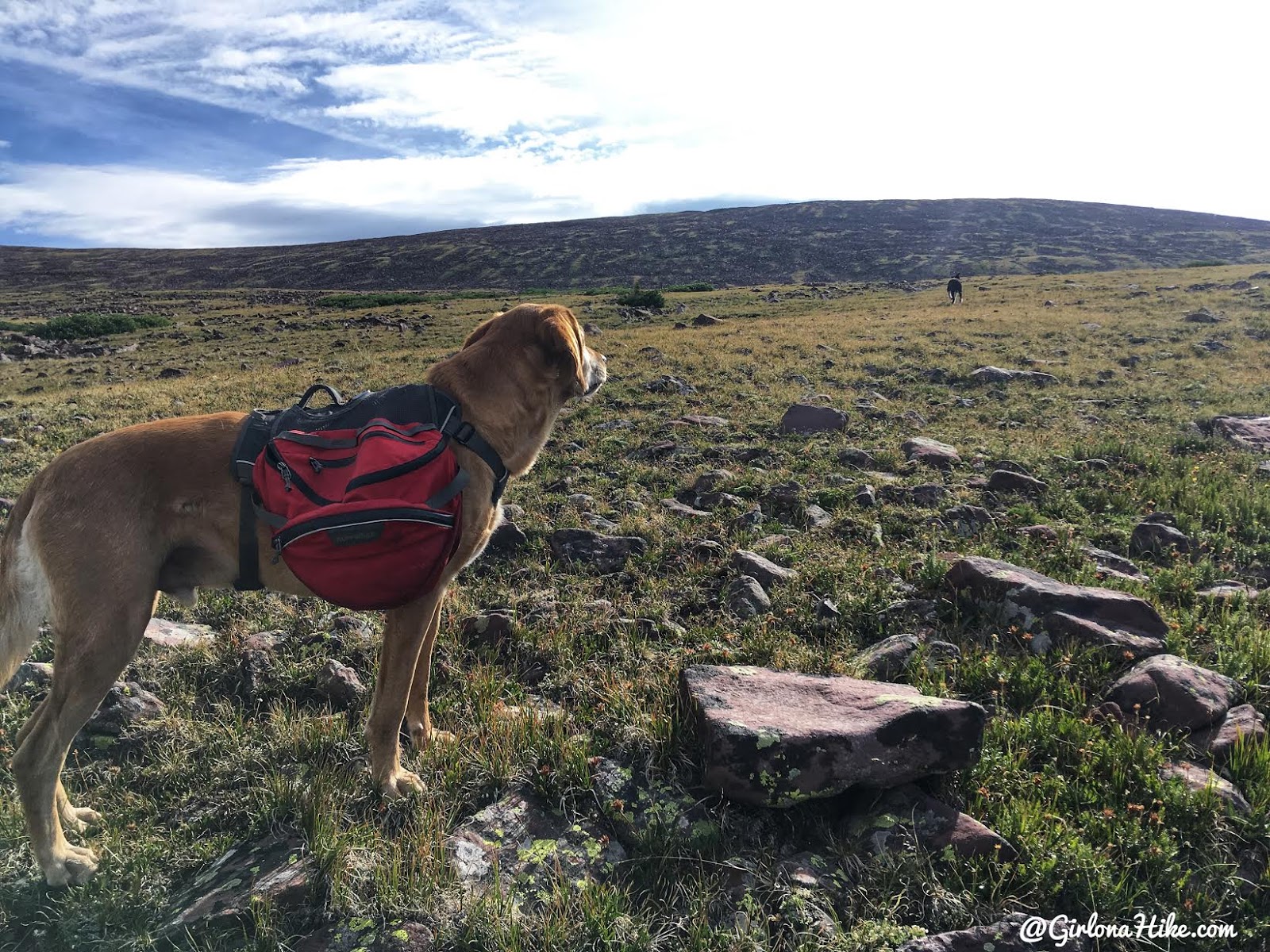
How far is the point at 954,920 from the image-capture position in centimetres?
236

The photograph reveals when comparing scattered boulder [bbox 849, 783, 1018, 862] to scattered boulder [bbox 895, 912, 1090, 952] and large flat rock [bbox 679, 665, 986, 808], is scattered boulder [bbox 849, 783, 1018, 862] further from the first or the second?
scattered boulder [bbox 895, 912, 1090, 952]

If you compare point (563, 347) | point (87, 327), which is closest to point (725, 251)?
point (87, 327)

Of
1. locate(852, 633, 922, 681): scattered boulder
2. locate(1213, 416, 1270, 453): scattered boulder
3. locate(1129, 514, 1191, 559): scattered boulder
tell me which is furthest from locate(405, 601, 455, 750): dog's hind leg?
locate(1213, 416, 1270, 453): scattered boulder

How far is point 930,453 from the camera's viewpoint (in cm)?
871

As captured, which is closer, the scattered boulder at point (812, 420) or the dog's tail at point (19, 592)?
the dog's tail at point (19, 592)

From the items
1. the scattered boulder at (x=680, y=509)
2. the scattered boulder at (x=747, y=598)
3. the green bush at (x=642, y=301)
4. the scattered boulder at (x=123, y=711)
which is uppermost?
the green bush at (x=642, y=301)

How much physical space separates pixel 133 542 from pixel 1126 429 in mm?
12334

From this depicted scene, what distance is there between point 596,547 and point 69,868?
156 inches

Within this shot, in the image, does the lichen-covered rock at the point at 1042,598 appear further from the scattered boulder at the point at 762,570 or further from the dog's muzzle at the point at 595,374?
the dog's muzzle at the point at 595,374

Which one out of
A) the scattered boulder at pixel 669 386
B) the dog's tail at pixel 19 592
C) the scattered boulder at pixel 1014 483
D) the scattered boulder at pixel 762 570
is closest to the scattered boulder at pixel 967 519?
the scattered boulder at pixel 1014 483

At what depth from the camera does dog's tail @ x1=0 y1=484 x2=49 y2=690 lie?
294 centimetres

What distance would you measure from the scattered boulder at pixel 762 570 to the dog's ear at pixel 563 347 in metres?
2.35

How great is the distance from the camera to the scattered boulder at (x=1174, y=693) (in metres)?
3.24

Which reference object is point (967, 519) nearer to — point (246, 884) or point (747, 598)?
point (747, 598)
